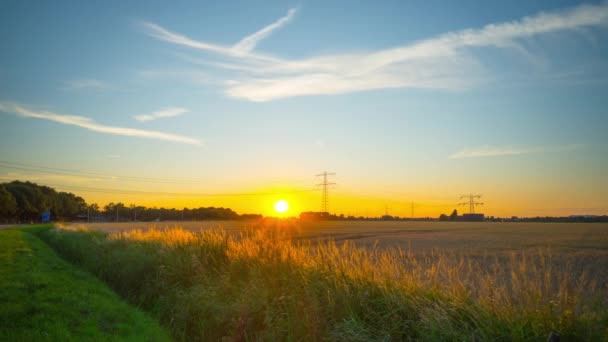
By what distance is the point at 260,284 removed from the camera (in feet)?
32.3

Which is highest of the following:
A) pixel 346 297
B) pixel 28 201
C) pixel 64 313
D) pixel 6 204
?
pixel 28 201

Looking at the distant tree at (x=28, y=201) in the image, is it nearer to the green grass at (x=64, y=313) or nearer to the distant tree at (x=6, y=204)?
the distant tree at (x=6, y=204)

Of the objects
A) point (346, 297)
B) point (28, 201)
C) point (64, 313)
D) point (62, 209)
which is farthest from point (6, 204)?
point (346, 297)

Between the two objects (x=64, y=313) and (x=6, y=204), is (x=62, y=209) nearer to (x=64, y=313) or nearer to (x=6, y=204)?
(x=6, y=204)

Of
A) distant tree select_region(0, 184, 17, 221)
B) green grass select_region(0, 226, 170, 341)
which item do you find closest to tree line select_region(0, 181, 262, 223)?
distant tree select_region(0, 184, 17, 221)

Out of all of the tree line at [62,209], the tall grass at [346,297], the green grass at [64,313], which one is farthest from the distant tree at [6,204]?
the tall grass at [346,297]

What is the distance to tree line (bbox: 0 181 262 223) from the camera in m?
109

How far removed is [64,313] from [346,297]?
6.76 m

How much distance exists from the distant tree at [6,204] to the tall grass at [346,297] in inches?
4205

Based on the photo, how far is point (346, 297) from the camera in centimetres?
783

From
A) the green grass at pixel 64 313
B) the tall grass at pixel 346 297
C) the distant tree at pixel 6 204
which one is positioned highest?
the distant tree at pixel 6 204

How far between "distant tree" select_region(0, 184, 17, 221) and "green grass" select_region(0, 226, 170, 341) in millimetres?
105409

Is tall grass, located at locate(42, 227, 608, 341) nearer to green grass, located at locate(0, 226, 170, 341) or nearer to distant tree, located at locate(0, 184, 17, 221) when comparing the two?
green grass, located at locate(0, 226, 170, 341)

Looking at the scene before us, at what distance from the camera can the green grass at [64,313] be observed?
27.0 feet
